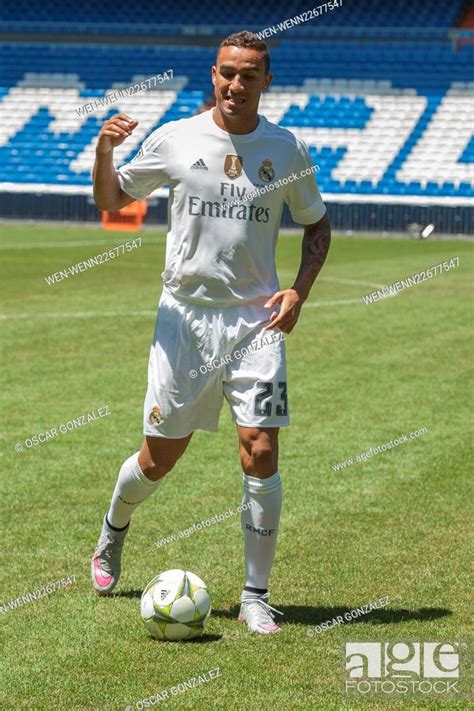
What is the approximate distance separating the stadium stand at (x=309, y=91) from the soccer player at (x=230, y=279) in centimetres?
3099

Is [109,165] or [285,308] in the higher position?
[109,165]

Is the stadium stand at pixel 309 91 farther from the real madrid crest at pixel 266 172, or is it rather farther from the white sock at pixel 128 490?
the real madrid crest at pixel 266 172

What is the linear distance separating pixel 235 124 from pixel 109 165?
60 cm

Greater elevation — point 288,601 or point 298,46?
point 298,46

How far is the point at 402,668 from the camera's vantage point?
4961mm

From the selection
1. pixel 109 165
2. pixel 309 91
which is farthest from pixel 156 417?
pixel 309 91

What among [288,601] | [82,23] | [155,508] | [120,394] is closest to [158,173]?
[288,601]

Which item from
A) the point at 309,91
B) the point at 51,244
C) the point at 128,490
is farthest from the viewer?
the point at 309,91

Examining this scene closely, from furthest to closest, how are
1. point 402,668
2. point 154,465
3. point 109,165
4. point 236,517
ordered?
point 236,517, point 154,465, point 109,165, point 402,668

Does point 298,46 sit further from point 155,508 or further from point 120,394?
point 155,508

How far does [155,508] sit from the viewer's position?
768 cm

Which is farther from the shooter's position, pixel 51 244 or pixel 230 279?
pixel 51 244

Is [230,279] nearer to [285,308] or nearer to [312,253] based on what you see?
[285,308]

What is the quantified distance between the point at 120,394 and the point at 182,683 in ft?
22.1
